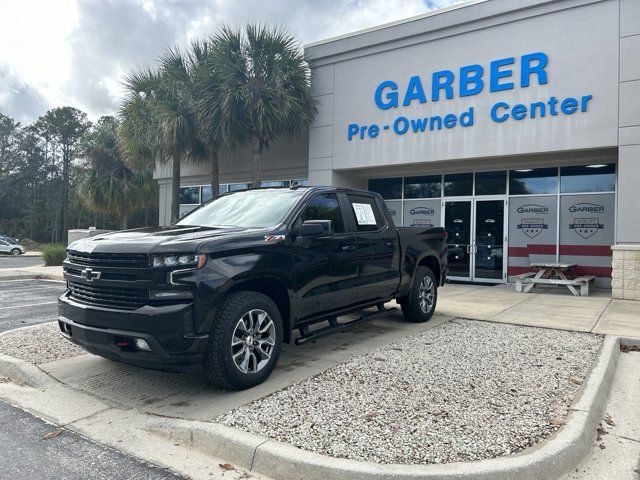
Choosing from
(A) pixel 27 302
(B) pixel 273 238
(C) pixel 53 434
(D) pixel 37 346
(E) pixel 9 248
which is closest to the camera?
(C) pixel 53 434

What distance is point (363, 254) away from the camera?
19.0 feet

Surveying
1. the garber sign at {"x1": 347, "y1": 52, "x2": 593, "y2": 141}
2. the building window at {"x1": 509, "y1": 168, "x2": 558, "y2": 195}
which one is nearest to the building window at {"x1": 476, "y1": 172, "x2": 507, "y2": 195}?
the building window at {"x1": 509, "y1": 168, "x2": 558, "y2": 195}

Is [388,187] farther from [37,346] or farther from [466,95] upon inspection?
[37,346]

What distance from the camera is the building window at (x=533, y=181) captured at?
12609mm

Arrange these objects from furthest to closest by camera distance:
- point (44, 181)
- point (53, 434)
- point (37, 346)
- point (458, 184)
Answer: point (44, 181), point (458, 184), point (37, 346), point (53, 434)

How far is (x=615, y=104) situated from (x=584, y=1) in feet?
7.87

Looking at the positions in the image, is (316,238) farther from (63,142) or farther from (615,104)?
(63,142)

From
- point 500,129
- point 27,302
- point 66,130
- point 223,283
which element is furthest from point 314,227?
point 66,130

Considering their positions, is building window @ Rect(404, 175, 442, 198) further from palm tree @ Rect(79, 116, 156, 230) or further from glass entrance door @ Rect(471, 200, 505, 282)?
A: palm tree @ Rect(79, 116, 156, 230)

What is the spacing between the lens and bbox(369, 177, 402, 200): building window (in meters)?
15.0

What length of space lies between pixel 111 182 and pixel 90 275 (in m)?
20.7

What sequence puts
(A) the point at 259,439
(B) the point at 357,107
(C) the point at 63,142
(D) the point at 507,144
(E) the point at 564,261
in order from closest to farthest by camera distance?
1. (A) the point at 259,439
2. (D) the point at 507,144
3. (E) the point at 564,261
4. (B) the point at 357,107
5. (C) the point at 63,142

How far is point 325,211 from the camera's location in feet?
18.2

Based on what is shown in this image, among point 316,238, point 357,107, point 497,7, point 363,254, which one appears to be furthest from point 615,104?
point 316,238
